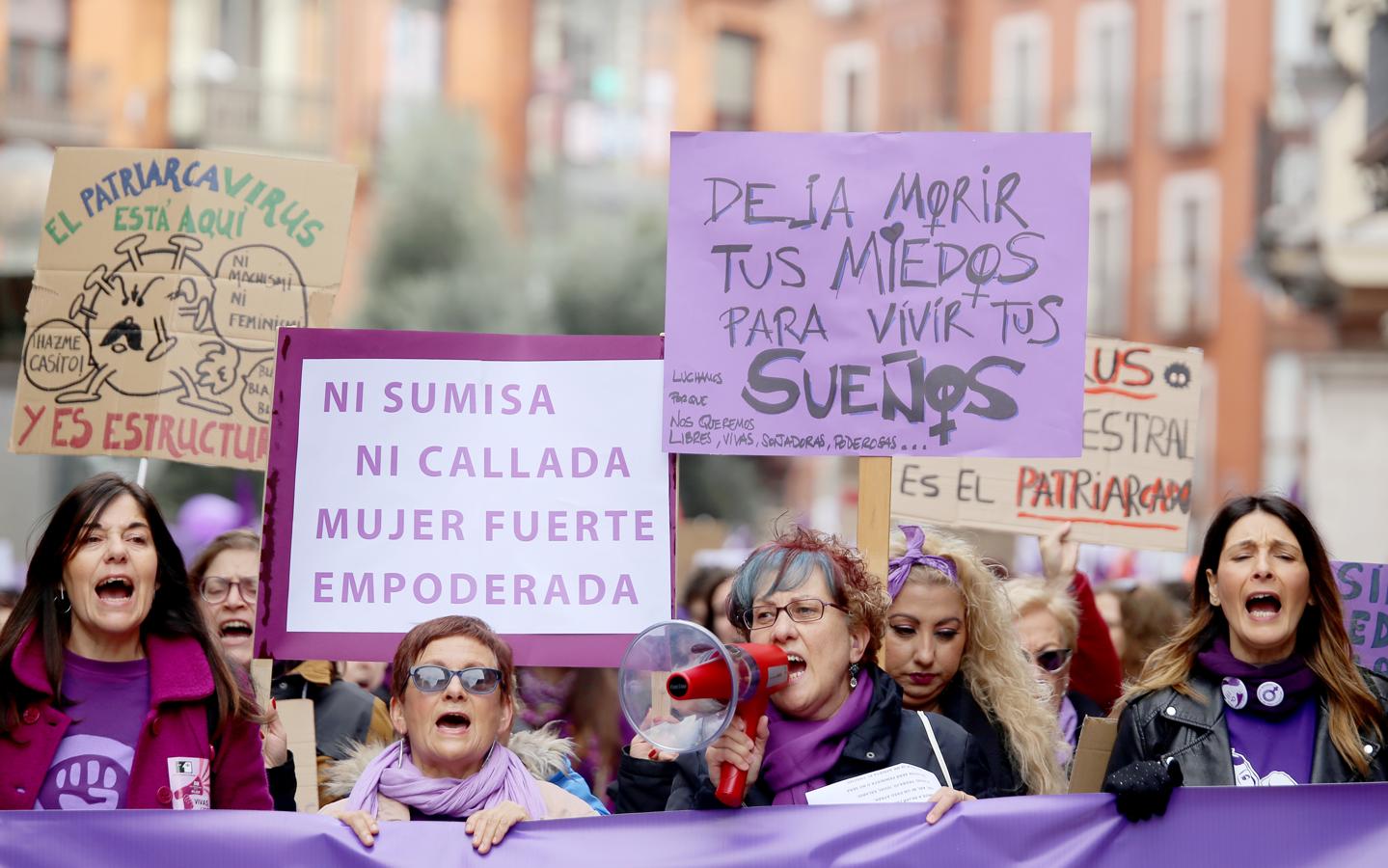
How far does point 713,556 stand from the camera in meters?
11.7

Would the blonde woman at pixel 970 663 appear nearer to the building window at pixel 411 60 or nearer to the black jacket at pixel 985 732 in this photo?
the black jacket at pixel 985 732

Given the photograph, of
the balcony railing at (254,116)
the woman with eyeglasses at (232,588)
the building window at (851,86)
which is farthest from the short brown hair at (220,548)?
the building window at (851,86)

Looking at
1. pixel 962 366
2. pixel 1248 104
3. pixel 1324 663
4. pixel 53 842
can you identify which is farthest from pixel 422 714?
pixel 1248 104

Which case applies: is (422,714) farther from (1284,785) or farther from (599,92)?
(599,92)

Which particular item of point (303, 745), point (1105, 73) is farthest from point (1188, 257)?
point (303, 745)

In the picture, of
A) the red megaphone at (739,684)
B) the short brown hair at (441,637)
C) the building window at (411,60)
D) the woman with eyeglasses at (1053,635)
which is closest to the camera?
the red megaphone at (739,684)

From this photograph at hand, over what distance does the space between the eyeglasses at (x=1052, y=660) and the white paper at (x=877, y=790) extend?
145 cm

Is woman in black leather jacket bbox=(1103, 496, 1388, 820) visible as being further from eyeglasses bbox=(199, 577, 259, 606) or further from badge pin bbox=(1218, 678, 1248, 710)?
eyeglasses bbox=(199, 577, 259, 606)

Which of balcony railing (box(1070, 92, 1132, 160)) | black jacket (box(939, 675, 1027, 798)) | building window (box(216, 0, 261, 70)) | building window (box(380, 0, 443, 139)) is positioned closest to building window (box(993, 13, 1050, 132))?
balcony railing (box(1070, 92, 1132, 160))

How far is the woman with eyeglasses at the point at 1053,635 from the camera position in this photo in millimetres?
4852

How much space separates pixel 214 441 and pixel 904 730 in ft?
7.44

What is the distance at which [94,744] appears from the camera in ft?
11.4

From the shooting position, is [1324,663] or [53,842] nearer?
[53,842]

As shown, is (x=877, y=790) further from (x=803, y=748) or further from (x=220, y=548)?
(x=220, y=548)
